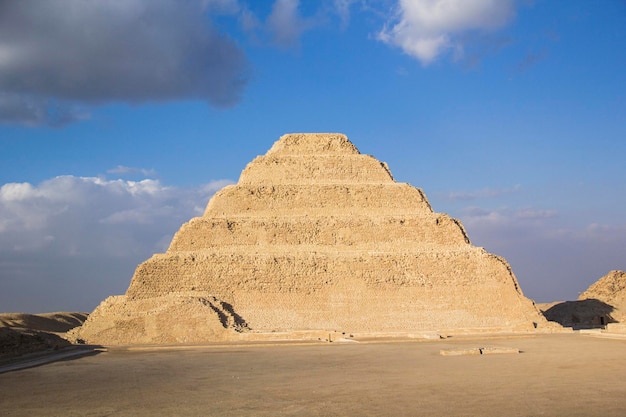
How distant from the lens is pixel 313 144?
46719 mm

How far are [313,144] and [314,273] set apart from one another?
13138 mm

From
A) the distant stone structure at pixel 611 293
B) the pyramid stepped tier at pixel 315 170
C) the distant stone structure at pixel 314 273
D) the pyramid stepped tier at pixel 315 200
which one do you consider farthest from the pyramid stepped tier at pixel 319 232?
the distant stone structure at pixel 611 293

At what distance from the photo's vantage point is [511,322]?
3422 cm

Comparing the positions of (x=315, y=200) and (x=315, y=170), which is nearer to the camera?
(x=315, y=200)

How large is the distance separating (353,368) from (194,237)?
2289 centimetres

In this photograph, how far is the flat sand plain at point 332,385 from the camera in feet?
36.9

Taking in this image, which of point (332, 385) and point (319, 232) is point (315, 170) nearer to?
point (319, 232)

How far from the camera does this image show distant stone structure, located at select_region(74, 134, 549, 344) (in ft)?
107

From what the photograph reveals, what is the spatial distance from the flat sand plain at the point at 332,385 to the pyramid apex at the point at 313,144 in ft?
82.8

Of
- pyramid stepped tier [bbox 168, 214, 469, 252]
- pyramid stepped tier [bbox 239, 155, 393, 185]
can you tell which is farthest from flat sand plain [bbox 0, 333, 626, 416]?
pyramid stepped tier [bbox 239, 155, 393, 185]

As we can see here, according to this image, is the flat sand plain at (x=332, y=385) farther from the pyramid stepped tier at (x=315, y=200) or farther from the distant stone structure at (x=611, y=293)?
the distant stone structure at (x=611, y=293)

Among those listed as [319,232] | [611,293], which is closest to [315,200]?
[319,232]

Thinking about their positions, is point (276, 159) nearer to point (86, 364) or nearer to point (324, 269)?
point (324, 269)

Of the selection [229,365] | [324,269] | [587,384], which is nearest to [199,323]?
[324,269]
